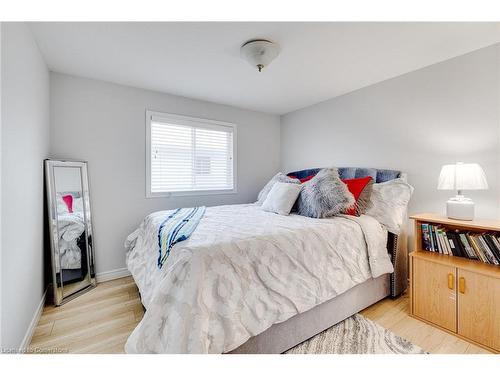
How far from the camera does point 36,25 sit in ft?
5.47

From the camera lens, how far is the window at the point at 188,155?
2.98 meters

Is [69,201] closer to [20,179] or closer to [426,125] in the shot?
[20,179]

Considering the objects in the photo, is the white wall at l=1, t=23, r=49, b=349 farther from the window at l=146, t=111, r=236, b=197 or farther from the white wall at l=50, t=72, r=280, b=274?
the window at l=146, t=111, r=236, b=197

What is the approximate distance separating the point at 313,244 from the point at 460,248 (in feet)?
4.03

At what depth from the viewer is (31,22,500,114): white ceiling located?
171 centimetres

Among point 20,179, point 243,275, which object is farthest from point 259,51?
point 20,179

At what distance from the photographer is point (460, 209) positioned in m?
1.80

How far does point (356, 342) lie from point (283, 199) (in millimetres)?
1326

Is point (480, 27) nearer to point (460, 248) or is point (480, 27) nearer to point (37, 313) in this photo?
point (460, 248)

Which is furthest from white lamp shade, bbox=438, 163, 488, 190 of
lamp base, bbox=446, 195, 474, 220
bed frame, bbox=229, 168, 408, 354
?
bed frame, bbox=229, 168, 408, 354

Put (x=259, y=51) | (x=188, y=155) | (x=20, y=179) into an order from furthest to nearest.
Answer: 1. (x=188, y=155)
2. (x=259, y=51)
3. (x=20, y=179)

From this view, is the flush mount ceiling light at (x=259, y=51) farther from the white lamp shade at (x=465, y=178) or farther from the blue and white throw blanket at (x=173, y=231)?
the white lamp shade at (x=465, y=178)
